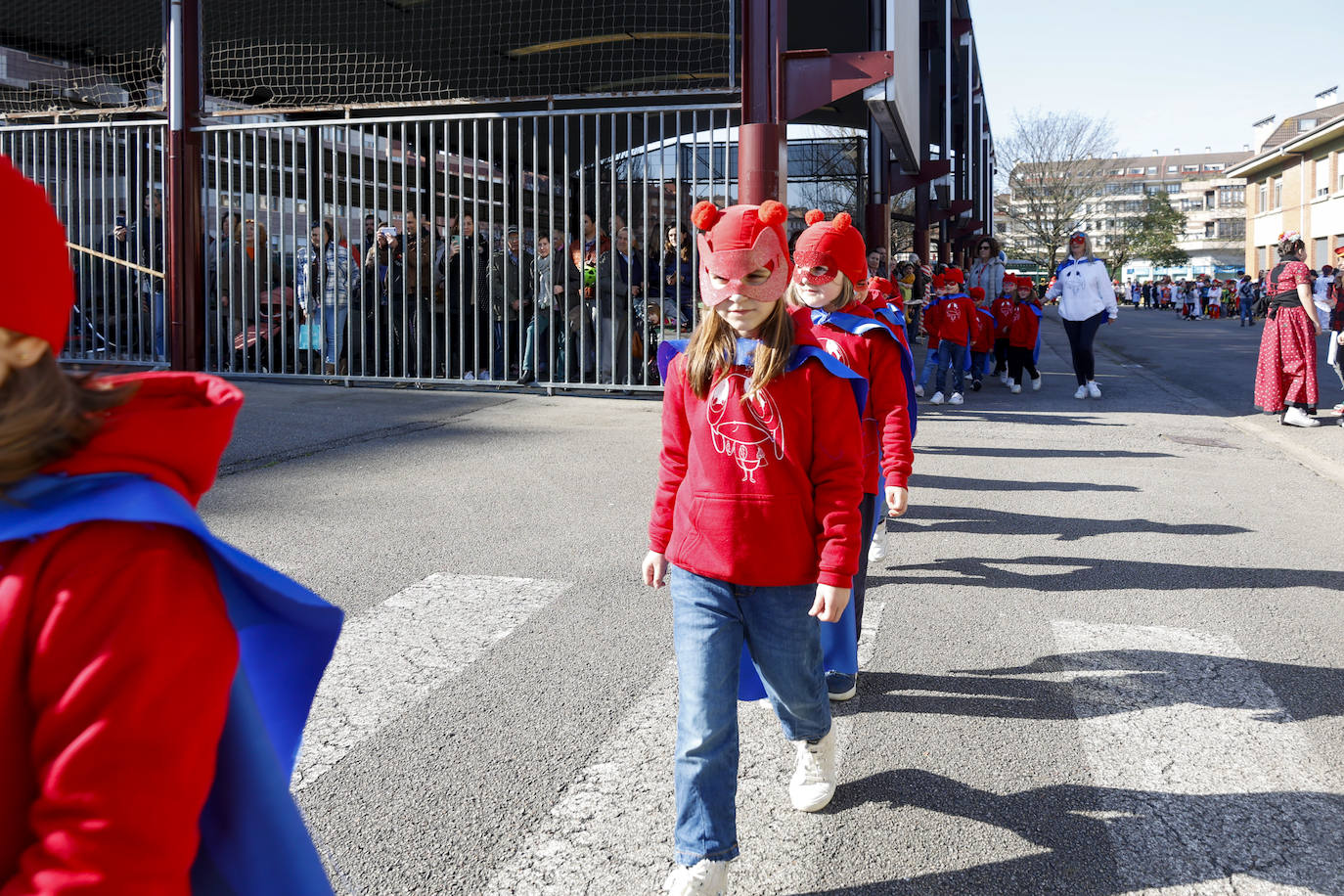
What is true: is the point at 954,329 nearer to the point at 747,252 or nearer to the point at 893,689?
the point at 893,689

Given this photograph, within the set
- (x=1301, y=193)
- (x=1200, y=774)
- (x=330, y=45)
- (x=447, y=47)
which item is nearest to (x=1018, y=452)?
(x=1200, y=774)

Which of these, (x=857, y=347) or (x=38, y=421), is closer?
(x=38, y=421)

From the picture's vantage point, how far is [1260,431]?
11617 millimetres

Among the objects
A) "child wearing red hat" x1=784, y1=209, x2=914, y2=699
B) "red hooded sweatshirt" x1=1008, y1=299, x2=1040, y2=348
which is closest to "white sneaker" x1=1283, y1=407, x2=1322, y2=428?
Answer: "red hooded sweatshirt" x1=1008, y1=299, x2=1040, y2=348

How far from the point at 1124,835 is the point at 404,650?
2675mm

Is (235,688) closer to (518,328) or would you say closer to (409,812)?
(409,812)

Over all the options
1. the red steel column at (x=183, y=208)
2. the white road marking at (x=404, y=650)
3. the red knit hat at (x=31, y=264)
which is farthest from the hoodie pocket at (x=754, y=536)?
the red steel column at (x=183, y=208)

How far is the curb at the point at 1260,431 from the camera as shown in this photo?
31.1 ft

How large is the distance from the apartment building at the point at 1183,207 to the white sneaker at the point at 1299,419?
56034 mm

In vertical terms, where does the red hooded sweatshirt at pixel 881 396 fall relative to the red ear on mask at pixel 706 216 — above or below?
below

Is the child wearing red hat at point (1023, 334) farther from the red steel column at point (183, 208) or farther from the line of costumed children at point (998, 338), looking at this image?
the red steel column at point (183, 208)

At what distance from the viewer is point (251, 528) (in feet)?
21.4

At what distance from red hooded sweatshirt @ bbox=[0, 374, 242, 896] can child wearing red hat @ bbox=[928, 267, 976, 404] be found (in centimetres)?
1293

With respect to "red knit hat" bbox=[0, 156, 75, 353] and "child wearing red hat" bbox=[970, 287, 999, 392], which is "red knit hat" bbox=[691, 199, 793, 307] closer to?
"red knit hat" bbox=[0, 156, 75, 353]
